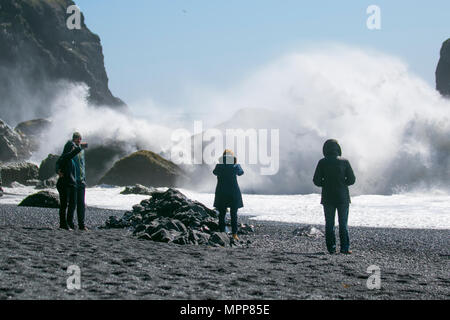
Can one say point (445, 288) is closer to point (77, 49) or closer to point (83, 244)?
point (83, 244)

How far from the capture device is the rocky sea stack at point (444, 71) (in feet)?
210

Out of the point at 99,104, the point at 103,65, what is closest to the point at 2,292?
the point at 99,104

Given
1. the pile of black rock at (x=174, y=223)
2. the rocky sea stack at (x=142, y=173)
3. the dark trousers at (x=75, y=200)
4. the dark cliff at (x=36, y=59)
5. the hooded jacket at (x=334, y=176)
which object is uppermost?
the dark cliff at (x=36, y=59)

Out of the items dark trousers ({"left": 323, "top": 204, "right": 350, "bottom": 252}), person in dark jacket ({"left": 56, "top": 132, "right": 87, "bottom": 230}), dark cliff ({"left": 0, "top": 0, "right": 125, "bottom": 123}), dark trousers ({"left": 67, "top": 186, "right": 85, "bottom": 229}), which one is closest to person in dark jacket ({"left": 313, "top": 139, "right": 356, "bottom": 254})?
dark trousers ({"left": 323, "top": 204, "right": 350, "bottom": 252})

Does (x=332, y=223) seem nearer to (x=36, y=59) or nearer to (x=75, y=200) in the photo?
(x=75, y=200)

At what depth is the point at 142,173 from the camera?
37344 millimetres

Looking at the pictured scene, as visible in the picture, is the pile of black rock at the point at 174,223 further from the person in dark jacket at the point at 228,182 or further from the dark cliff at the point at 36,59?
the dark cliff at the point at 36,59

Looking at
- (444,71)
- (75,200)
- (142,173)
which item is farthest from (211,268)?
(444,71)

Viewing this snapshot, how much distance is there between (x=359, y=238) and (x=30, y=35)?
142827 millimetres

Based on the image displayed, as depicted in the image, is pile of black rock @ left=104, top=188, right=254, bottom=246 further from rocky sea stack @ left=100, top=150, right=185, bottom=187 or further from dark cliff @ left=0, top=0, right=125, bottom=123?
dark cliff @ left=0, top=0, right=125, bottom=123

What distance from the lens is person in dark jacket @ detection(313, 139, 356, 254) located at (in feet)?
28.2

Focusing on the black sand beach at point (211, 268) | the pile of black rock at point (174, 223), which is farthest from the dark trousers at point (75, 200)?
the pile of black rock at point (174, 223)

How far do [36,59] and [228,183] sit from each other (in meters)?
141

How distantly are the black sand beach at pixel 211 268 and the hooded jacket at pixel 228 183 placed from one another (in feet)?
3.09
